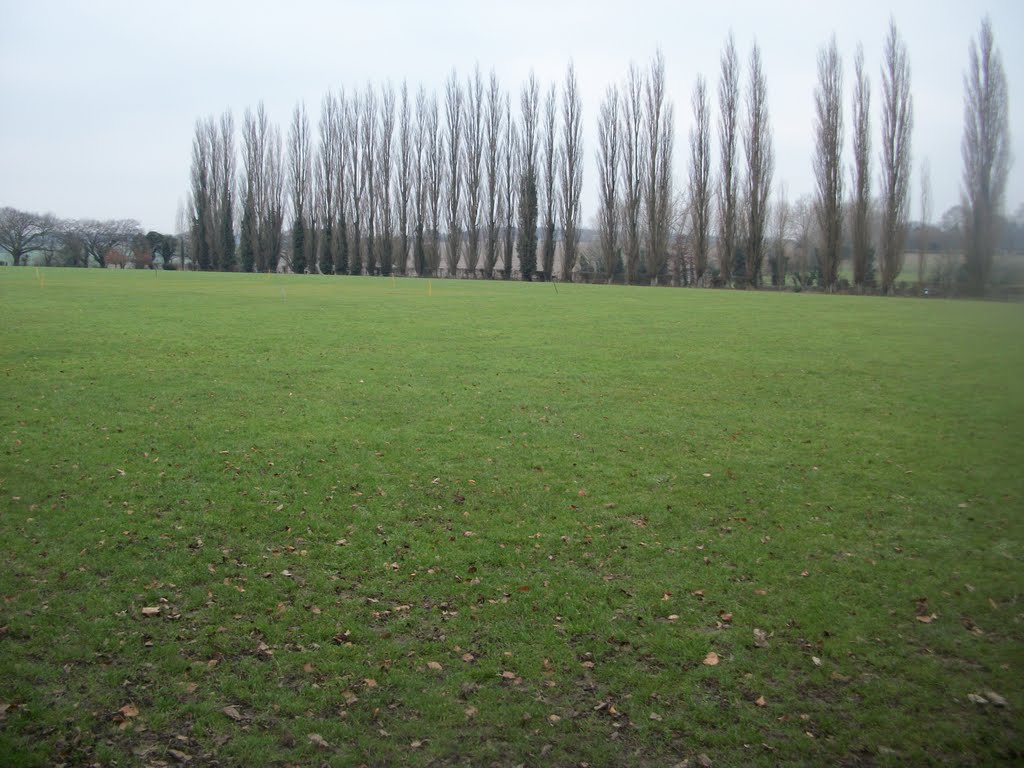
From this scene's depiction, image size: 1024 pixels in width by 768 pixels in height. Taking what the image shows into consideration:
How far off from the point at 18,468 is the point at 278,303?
932 inches

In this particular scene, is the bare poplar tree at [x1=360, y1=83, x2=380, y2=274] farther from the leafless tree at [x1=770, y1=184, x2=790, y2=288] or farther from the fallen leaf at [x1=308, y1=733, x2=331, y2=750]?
the fallen leaf at [x1=308, y1=733, x2=331, y2=750]

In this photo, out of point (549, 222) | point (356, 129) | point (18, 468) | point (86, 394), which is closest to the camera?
point (18, 468)

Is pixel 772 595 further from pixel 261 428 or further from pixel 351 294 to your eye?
pixel 351 294

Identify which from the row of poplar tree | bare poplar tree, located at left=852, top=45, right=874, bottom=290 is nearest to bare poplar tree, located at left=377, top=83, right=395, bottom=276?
the row of poplar tree

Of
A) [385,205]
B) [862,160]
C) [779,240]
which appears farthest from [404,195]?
[862,160]

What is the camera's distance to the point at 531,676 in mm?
6086

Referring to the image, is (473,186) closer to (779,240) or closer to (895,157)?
(779,240)

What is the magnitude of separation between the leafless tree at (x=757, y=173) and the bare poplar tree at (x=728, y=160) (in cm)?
109

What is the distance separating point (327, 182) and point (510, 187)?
813 inches

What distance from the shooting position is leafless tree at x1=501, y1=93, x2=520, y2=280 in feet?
235

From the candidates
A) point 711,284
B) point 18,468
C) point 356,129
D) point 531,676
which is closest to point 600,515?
point 531,676

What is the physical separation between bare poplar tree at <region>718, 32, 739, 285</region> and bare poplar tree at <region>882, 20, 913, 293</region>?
186 ft

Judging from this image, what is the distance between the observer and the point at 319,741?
5262 millimetres

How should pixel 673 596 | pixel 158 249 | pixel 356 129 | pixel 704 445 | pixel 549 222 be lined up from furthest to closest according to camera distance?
1. pixel 158 249
2. pixel 356 129
3. pixel 549 222
4. pixel 704 445
5. pixel 673 596
